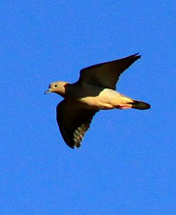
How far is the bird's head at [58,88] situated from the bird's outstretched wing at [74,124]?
60.4 inches

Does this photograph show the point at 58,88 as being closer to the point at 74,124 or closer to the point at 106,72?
the point at 106,72

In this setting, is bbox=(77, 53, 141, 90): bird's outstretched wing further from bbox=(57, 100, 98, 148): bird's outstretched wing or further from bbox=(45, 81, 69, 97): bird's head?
bbox=(57, 100, 98, 148): bird's outstretched wing

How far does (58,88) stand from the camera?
2206cm

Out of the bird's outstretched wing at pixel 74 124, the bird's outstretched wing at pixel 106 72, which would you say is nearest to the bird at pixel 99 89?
the bird's outstretched wing at pixel 106 72

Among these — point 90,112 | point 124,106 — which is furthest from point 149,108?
point 90,112

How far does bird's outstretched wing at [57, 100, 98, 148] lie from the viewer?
23.7m

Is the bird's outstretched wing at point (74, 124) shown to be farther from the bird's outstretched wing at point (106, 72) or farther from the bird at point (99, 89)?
the bird's outstretched wing at point (106, 72)

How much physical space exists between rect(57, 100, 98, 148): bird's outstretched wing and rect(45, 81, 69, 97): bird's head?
1.53 meters

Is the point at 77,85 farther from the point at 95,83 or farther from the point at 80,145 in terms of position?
the point at 80,145

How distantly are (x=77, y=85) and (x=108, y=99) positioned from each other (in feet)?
2.85

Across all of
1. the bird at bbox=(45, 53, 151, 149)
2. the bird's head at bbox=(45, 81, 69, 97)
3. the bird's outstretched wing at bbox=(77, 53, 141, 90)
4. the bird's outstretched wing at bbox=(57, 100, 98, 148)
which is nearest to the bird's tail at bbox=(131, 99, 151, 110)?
the bird at bbox=(45, 53, 151, 149)

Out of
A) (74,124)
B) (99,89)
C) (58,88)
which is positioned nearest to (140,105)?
(99,89)

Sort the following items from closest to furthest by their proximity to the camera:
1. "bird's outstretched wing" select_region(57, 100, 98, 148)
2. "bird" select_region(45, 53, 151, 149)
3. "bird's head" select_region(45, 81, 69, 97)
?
"bird" select_region(45, 53, 151, 149), "bird's head" select_region(45, 81, 69, 97), "bird's outstretched wing" select_region(57, 100, 98, 148)

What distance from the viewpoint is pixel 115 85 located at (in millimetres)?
22531
